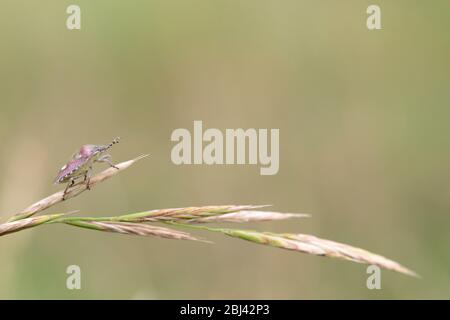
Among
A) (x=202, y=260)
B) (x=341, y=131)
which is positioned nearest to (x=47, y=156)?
(x=202, y=260)

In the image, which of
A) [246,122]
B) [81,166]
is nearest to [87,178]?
[81,166]

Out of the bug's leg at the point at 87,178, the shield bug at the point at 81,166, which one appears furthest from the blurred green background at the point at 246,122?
the bug's leg at the point at 87,178

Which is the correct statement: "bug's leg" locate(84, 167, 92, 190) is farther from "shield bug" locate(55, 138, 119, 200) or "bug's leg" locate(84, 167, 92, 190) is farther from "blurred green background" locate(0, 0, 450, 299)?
"blurred green background" locate(0, 0, 450, 299)

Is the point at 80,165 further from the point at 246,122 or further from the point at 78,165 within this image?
the point at 246,122

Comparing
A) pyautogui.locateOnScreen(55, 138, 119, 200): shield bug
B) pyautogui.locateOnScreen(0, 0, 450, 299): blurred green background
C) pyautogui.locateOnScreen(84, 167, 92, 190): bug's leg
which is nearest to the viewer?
pyautogui.locateOnScreen(84, 167, 92, 190): bug's leg

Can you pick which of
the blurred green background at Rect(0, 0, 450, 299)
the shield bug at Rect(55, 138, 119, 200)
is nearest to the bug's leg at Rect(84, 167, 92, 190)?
the shield bug at Rect(55, 138, 119, 200)

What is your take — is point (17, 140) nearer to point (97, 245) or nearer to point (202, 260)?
point (97, 245)
